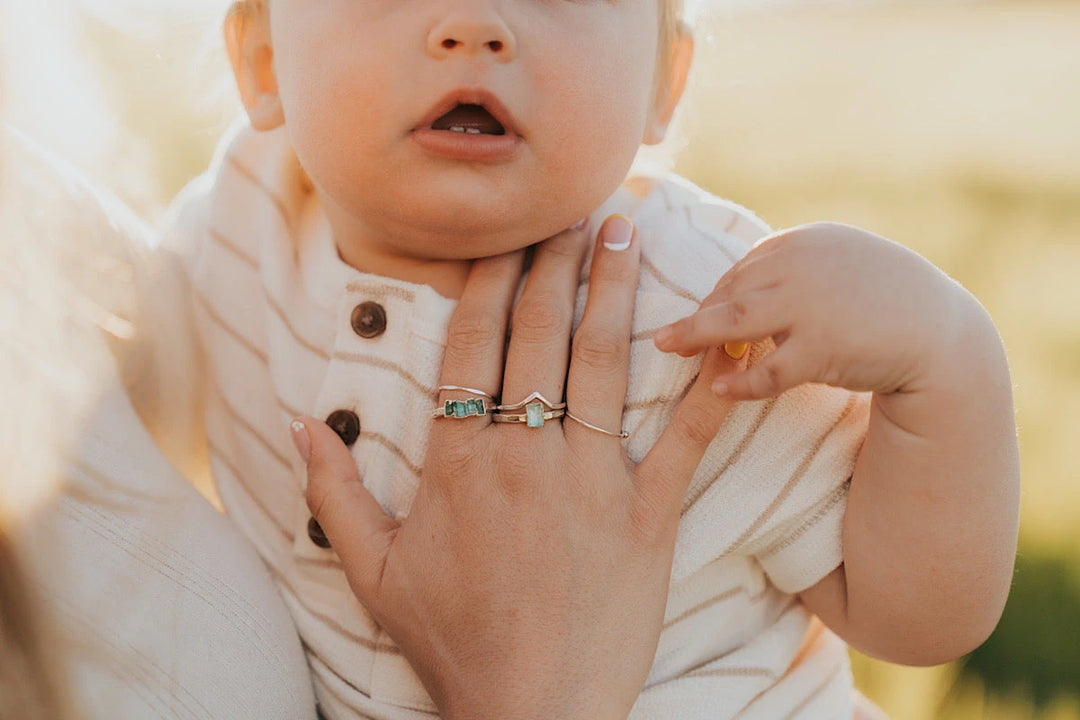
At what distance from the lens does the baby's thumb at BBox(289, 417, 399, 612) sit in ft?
4.57

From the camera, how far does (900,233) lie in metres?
4.47

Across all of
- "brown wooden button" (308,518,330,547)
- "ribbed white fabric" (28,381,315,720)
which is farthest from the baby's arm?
"ribbed white fabric" (28,381,315,720)

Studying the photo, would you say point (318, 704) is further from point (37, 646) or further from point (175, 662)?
point (37, 646)

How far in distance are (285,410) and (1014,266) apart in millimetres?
3576

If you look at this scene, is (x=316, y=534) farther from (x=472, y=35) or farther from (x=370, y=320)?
(x=472, y=35)

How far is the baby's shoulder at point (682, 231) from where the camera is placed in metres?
1.51

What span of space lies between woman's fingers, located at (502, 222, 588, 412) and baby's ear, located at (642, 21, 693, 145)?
1.34 ft

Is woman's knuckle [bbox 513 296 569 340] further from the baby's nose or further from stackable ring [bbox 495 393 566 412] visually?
the baby's nose

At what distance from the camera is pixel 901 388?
131 cm

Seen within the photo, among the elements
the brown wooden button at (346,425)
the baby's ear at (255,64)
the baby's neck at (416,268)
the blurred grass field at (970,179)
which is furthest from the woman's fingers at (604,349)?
the blurred grass field at (970,179)

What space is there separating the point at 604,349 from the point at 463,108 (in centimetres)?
39

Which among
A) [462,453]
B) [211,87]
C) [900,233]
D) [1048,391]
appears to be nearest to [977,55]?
[900,233]

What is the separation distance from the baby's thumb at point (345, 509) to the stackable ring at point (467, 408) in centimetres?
18

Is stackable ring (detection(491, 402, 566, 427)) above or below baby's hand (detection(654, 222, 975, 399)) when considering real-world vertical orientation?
below
